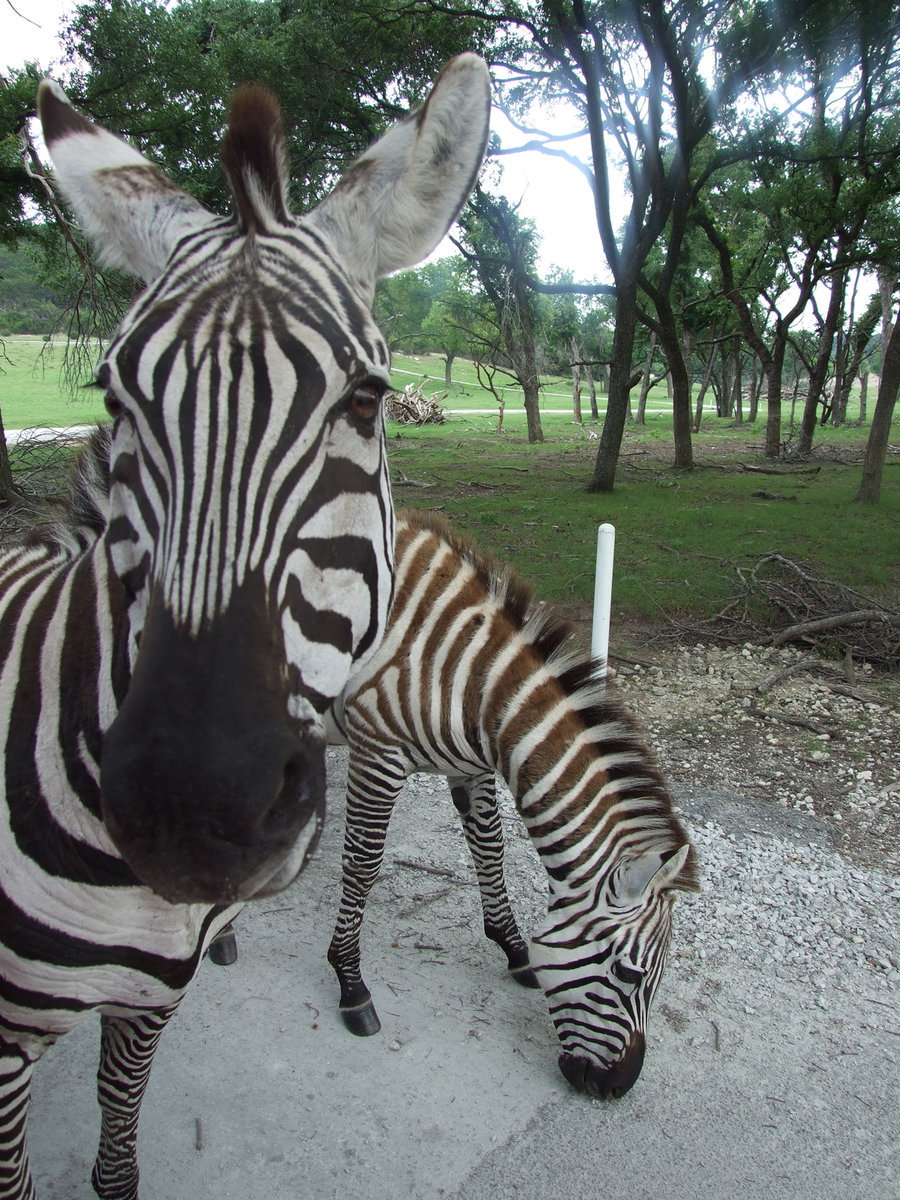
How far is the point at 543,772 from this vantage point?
269cm

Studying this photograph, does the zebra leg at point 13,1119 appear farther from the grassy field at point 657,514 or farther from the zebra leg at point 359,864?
the grassy field at point 657,514

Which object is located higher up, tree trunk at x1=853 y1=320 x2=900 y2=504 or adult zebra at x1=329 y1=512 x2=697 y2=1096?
tree trunk at x1=853 y1=320 x2=900 y2=504

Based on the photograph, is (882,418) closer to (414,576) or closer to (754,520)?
(754,520)

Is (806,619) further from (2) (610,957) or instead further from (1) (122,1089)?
(1) (122,1089)

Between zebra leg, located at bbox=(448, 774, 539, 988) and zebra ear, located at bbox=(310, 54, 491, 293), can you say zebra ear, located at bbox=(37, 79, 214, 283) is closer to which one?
zebra ear, located at bbox=(310, 54, 491, 293)

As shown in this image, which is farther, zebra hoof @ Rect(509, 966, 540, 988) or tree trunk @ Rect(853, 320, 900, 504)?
tree trunk @ Rect(853, 320, 900, 504)

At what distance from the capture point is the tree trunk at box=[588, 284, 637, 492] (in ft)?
44.2

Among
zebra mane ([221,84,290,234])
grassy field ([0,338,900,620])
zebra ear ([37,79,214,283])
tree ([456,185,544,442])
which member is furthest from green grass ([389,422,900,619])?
tree ([456,185,544,442])

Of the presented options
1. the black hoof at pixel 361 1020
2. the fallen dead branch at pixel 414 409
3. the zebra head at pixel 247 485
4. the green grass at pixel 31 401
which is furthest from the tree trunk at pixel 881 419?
the fallen dead branch at pixel 414 409

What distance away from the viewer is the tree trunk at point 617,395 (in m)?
13.5

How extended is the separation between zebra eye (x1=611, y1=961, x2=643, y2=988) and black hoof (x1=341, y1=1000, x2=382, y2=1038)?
1.20 metres

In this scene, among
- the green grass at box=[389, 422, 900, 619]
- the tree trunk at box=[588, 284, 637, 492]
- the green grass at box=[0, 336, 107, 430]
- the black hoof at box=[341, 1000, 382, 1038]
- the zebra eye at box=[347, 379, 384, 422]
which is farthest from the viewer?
the green grass at box=[0, 336, 107, 430]

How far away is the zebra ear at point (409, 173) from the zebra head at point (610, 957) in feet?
7.17

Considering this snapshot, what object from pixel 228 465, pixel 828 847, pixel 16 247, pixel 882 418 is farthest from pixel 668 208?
pixel 228 465
